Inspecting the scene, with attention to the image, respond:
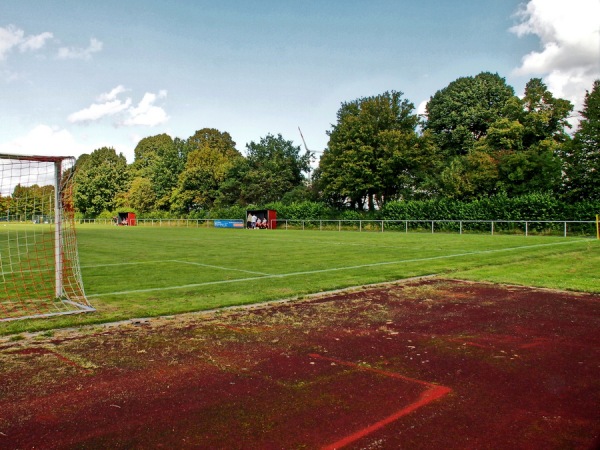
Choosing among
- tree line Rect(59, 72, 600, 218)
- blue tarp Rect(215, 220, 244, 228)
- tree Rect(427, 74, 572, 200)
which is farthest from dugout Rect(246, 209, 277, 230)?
tree Rect(427, 74, 572, 200)

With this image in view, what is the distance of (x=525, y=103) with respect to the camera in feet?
A: 126

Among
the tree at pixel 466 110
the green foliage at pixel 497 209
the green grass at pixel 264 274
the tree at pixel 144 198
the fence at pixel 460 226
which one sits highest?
the tree at pixel 466 110

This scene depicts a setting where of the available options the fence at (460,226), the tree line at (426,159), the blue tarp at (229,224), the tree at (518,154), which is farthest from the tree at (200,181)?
the tree at (518,154)

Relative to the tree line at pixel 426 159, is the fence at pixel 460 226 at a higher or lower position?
lower

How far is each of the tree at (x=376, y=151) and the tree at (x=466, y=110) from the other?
5.49m

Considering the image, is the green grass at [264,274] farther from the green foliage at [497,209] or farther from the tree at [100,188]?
the tree at [100,188]

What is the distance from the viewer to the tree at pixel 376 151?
139ft

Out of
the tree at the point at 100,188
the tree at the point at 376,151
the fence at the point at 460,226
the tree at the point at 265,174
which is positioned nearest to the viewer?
the fence at the point at 460,226

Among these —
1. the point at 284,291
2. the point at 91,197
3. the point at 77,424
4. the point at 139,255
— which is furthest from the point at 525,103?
the point at 91,197

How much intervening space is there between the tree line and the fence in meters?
3.19

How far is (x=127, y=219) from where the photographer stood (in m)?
71.7

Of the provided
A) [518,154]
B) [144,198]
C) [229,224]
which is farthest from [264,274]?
[144,198]

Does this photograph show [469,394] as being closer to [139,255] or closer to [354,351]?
[354,351]

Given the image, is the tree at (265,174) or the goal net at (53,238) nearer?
the goal net at (53,238)
